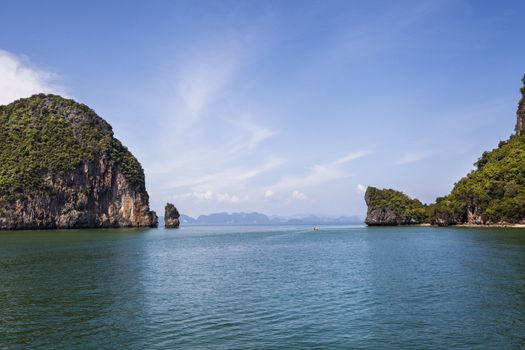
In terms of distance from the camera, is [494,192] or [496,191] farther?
[494,192]

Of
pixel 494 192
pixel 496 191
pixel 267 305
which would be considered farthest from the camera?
pixel 494 192

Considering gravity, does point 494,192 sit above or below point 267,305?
above

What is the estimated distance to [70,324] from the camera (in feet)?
92.0

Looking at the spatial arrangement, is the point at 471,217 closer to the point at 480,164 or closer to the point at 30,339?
the point at 480,164

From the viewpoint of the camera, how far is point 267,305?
3288 cm

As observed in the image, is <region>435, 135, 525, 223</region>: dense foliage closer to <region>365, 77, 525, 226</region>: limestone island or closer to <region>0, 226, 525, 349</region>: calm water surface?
<region>365, 77, 525, 226</region>: limestone island

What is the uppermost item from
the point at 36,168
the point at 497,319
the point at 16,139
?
the point at 16,139

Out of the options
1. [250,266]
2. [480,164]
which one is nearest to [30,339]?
[250,266]

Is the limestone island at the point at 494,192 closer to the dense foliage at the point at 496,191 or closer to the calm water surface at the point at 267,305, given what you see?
the dense foliage at the point at 496,191

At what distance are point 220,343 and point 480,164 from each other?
638 feet

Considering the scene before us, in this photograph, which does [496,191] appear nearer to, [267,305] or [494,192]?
[494,192]

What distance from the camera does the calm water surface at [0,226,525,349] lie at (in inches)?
961

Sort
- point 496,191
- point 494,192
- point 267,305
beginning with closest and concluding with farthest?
point 267,305, point 496,191, point 494,192

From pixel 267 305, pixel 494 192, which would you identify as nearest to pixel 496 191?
pixel 494 192
